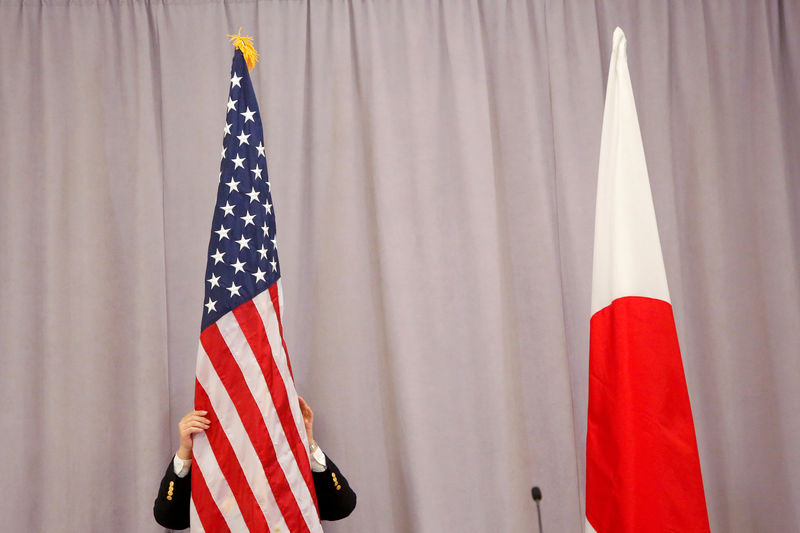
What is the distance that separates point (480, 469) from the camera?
2.50 m

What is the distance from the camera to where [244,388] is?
190cm

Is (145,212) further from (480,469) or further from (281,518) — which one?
(480,469)

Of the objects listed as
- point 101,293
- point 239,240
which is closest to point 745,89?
point 239,240

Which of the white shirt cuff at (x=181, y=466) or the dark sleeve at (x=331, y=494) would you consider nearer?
the white shirt cuff at (x=181, y=466)

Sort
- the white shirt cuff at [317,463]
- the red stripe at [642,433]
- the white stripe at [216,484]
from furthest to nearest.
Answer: the white shirt cuff at [317,463] → the white stripe at [216,484] → the red stripe at [642,433]

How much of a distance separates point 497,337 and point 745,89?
148 cm

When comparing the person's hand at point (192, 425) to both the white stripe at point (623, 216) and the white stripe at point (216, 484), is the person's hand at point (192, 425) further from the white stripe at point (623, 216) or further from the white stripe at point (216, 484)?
the white stripe at point (623, 216)

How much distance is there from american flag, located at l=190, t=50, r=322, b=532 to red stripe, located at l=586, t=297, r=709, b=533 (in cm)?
88

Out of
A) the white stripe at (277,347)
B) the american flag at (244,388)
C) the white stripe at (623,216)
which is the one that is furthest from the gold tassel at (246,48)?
the white stripe at (623,216)

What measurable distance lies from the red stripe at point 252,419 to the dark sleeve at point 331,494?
18 cm

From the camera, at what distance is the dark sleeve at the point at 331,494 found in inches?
81.7

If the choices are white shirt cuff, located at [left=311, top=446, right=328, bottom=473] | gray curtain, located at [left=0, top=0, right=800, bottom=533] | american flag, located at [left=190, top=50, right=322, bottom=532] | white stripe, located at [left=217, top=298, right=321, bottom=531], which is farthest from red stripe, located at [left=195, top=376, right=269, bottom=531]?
gray curtain, located at [left=0, top=0, right=800, bottom=533]

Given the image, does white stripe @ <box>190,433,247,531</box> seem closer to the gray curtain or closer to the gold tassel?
the gray curtain

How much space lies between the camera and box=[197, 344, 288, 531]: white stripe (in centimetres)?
186
